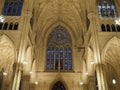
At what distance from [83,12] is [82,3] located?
1306 mm

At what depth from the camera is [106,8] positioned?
22.8m

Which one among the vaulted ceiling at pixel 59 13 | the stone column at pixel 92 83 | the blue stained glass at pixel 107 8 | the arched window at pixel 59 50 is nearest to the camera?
the stone column at pixel 92 83

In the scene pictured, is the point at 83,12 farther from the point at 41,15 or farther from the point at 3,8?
the point at 3,8

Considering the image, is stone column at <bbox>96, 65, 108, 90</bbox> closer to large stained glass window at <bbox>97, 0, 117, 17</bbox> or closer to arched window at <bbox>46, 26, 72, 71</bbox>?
large stained glass window at <bbox>97, 0, 117, 17</bbox>

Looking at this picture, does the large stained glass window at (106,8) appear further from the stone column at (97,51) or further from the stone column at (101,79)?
the stone column at (101,79)

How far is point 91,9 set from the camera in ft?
69.3

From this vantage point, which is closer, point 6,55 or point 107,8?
point 6,55

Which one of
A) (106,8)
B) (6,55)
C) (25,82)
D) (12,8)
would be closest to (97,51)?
(106,8)

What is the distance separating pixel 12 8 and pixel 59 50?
10337mm

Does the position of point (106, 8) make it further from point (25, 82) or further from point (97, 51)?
point (25, 82)

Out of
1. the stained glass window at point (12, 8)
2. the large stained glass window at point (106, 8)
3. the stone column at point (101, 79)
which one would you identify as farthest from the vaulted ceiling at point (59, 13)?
the stone column at point (101, 79)

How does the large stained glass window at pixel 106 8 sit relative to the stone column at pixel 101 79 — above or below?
above

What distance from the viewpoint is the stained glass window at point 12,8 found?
22170mm

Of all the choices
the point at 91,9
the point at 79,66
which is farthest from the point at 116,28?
the point at 79,66
